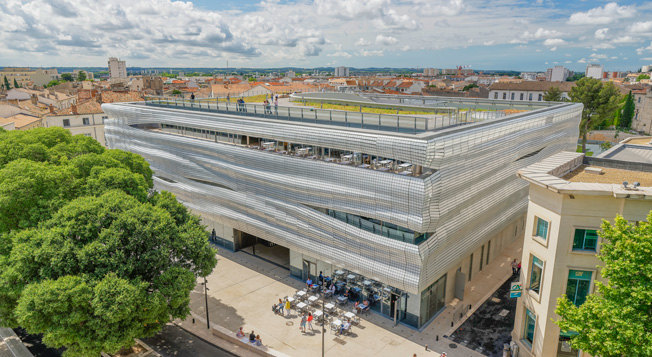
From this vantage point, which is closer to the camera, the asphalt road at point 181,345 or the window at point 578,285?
the window at point 578,285

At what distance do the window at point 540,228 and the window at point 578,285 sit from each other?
208cm

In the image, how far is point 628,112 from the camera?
299 feet

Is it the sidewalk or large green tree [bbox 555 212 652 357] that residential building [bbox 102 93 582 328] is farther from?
large green tree [bbox 555 212 652 357]

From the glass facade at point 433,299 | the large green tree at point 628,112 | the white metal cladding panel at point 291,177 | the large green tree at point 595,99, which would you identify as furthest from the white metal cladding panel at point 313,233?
the large green tree at point 628,112

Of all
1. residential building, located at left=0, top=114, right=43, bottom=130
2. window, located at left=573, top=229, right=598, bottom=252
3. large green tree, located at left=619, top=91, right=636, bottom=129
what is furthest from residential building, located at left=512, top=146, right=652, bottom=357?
large green tree, located at left=619, top=91, right=636, bottom=129

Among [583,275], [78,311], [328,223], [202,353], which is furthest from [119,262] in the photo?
[583,275]

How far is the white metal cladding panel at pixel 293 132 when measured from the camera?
972 inches

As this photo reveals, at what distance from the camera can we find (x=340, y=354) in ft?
82.4

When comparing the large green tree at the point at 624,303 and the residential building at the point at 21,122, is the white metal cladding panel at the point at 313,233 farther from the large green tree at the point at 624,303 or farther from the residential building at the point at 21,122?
the residential building at the point at 21,122

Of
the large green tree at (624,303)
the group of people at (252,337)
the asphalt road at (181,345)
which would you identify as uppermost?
the large green tree at (624,303)

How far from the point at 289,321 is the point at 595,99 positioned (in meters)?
60.8

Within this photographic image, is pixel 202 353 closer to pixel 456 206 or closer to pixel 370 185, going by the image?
pixel 370 185

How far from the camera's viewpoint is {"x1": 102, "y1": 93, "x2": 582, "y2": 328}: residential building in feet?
83.4

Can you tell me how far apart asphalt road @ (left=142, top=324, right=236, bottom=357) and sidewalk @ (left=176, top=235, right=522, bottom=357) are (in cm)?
49
